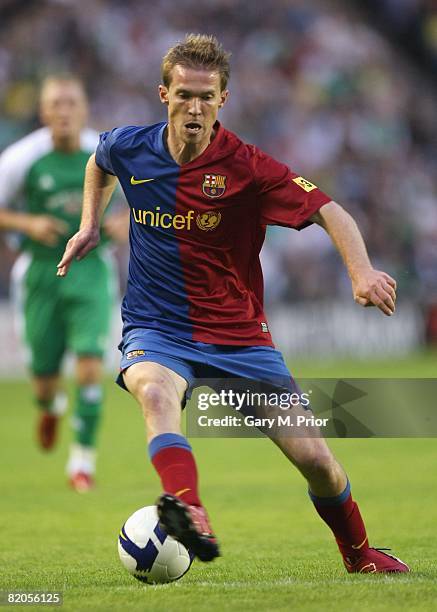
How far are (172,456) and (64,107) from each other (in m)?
5.09

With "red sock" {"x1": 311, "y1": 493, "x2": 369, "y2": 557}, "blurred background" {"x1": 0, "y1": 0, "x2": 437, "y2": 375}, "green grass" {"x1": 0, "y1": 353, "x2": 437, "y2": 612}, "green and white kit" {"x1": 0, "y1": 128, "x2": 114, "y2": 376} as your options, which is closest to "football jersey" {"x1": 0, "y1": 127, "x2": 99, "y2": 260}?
"green and white kit" {"x1": 0, "y1": 128, "x2": 114, "y2": 376}

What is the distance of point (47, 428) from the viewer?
32.6 ft

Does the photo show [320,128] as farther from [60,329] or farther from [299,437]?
[299,437]

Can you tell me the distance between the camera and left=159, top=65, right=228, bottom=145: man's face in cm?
485

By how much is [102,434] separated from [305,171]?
1015 centimetres

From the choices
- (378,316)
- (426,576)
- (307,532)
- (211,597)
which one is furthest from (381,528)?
(378,316)

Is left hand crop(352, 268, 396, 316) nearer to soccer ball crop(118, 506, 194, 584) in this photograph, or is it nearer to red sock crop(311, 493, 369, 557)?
red sock crop(311, 493, 369, 557)

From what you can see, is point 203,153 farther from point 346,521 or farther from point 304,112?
point 304,112

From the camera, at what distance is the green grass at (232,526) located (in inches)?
178

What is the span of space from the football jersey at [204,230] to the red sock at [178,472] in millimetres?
660

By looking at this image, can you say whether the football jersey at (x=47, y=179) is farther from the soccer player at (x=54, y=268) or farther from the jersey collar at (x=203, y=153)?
the jersey collar at (x=203, y=153)

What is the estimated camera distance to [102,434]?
1223cm

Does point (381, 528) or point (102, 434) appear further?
point (102, 434)

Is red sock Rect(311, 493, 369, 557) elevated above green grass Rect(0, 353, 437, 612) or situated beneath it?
elevated above
